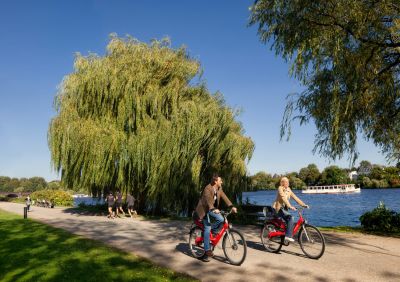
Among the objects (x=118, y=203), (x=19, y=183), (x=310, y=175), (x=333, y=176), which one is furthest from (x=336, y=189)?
(x=19, y=183)

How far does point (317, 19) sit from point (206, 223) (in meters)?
6.34

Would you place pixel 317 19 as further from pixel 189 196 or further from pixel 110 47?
pixel 110 47

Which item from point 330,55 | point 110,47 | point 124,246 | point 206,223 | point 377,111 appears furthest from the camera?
point 110,47

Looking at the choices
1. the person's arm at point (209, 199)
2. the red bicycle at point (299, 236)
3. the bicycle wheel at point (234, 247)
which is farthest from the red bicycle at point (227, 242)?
the red bicycle at point (299, 236)

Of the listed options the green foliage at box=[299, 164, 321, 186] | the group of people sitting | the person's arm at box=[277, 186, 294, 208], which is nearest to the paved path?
the person's arm at box=[277, 186, 294, 208]

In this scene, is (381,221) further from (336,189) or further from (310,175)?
(310,175)

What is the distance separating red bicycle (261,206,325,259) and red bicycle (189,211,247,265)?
1.37m

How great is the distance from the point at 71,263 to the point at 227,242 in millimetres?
3361

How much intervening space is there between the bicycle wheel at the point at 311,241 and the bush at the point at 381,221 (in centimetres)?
497

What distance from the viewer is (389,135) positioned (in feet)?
38.4

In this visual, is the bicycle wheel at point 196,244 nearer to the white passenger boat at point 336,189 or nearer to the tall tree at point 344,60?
the tall tree at point 344,60

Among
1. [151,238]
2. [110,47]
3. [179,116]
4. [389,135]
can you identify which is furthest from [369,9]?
[110,47]

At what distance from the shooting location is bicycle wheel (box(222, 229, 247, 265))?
7.21 m

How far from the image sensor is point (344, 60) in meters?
10.1
